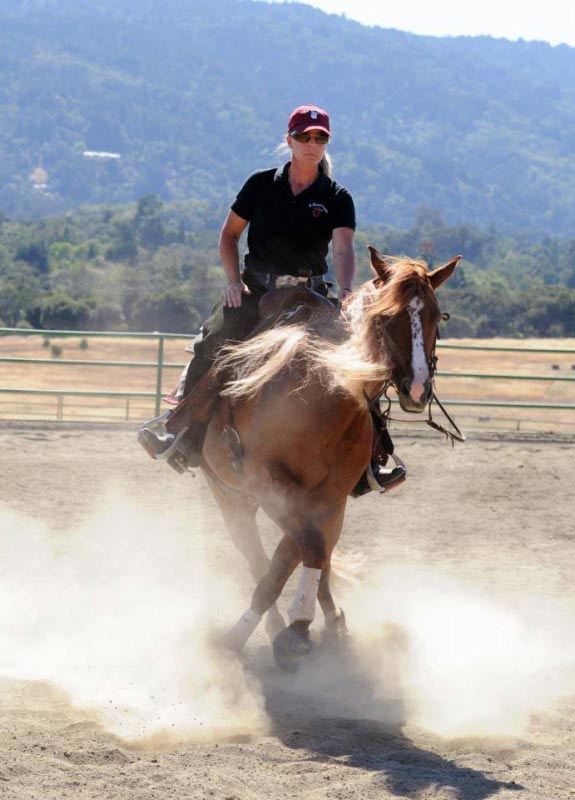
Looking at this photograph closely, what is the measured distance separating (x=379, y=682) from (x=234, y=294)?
2104 millimetres

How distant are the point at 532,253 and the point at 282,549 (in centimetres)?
11848

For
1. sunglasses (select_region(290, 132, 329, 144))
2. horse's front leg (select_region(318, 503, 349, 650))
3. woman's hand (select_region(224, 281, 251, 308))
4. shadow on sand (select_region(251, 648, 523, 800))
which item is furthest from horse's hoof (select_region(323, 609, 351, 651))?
sunglasses (select_region(290, 132, 329, 144))

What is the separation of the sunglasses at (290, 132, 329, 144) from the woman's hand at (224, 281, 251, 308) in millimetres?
825

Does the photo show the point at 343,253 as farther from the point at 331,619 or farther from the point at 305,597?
the point at 331,619

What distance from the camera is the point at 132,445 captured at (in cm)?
1386

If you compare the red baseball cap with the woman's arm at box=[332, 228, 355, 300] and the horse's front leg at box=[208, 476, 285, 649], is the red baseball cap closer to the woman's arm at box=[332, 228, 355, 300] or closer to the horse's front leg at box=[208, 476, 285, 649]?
the woman's arm at box=[332, 228, 355, 300]

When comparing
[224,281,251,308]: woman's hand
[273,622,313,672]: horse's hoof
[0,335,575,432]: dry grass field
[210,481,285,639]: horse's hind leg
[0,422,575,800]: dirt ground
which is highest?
[224,281,251,308]: woman's hand

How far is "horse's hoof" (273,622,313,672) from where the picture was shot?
5508mm

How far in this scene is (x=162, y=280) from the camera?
63.0m

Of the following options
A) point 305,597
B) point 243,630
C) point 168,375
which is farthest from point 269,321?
point 168,375

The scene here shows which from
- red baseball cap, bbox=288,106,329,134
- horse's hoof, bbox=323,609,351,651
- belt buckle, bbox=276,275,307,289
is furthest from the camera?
horse's hoof, bbox=323,609,351,651

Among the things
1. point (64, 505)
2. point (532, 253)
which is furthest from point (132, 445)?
point (532, 253)

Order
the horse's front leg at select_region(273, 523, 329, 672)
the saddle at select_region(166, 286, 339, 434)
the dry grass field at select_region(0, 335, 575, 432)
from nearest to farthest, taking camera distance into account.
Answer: the horse's front leg at select_region(273, 523, 329, 672)
the saddle at select_region(166, 286, 339, 434)
the dry grass field at select_region(0, 335, 575, 432)

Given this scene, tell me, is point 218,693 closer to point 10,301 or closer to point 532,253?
point 10,301
